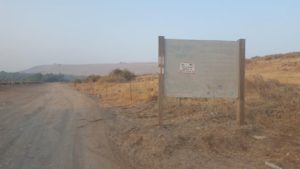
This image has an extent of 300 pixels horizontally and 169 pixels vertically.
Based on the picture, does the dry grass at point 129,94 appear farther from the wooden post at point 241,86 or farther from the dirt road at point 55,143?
the wooden post at point 241,86

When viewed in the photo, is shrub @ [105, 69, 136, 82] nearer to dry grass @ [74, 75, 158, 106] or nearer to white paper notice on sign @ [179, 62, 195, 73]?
dry grass @ [74, 75, 158, 106]

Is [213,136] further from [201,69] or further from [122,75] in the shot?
[122,75]

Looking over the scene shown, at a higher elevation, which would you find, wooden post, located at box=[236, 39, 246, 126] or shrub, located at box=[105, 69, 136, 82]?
wooden post, located at box=[236, 39, 246, 126]

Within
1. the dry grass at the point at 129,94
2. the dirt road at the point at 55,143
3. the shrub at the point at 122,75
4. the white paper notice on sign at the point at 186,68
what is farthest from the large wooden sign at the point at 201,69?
the shrub at the point at 122,75

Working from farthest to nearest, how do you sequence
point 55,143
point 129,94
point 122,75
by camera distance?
point 122,75 < point 129,94 < point 55,143

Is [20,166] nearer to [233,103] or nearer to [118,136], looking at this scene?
[118,136]

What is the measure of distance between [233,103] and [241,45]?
A: 4.25 meters

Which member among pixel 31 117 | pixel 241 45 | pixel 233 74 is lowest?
pixel 31 117

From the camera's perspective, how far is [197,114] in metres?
14.4

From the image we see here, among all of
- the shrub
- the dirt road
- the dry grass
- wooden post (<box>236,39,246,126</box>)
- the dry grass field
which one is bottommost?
the shrub

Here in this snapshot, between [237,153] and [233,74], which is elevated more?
[233,74]

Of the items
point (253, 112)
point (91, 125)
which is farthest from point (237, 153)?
point (91, 125)

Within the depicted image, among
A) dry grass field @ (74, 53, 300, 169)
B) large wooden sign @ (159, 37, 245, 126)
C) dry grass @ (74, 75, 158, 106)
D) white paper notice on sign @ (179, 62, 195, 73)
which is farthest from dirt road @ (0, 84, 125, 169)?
dry grass @ (74, 75, 158, 106)

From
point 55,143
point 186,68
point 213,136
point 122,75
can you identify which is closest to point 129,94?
point 186,68
